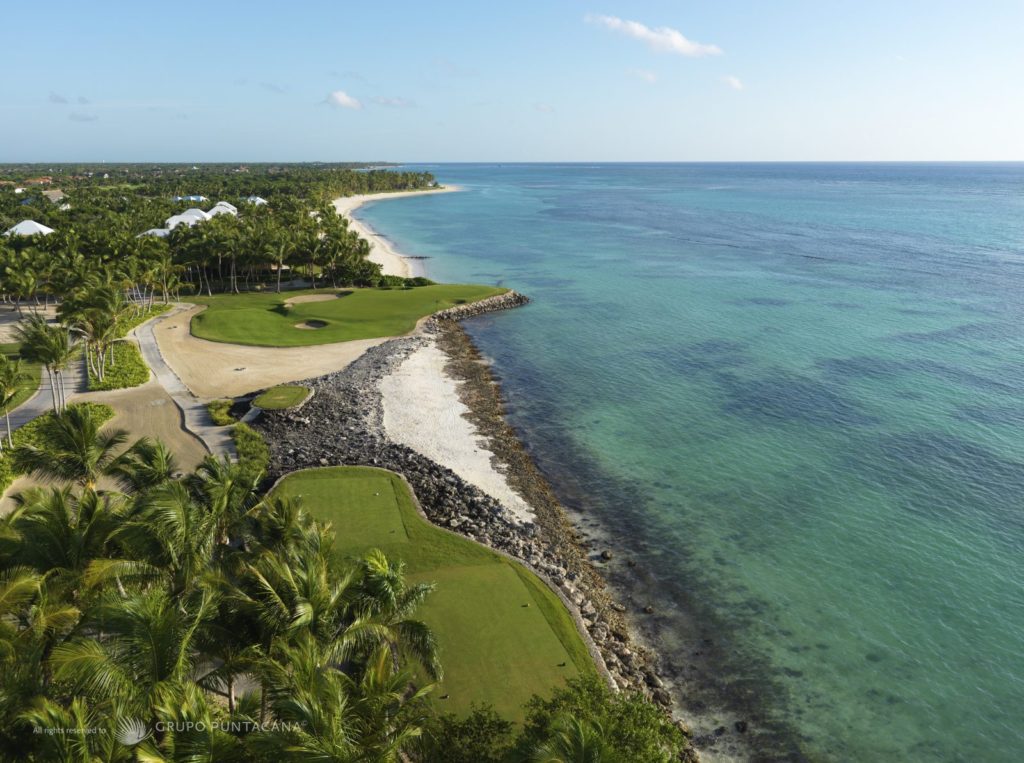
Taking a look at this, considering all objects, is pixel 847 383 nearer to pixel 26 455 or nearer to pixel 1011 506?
pixel 1011 506

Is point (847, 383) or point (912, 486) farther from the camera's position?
point (847, 383)

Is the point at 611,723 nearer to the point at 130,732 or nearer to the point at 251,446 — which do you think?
the point at 130,732

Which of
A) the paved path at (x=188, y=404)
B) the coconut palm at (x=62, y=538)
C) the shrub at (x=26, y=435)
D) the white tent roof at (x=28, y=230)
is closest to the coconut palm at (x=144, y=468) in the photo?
the coconut palm at (x=62, y=538)

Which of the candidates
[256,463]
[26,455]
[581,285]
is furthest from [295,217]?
[26,455]

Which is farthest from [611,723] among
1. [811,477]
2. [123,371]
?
[123,371]

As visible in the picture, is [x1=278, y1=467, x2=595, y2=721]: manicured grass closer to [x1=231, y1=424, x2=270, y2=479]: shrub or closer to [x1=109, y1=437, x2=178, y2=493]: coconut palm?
[x1=231, y1=424, x2=270, y2=479]: shrub

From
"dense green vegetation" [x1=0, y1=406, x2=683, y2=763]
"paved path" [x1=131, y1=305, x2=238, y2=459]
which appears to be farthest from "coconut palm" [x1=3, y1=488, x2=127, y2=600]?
"paved path" [x1=131, y1=305, x2=238, y2=459]
